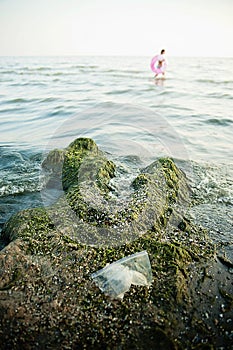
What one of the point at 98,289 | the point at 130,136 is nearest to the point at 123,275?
the point at 98,289

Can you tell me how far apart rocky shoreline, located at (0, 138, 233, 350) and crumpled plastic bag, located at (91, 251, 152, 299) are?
4 centimetres

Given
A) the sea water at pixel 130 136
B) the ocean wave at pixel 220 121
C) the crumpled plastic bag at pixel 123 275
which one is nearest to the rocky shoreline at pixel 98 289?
the crumpled plastic bag at pixel 123 275

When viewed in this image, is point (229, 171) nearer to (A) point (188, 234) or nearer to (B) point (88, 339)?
(A) point (188, 234)

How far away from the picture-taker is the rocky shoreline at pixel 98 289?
6.28 ft

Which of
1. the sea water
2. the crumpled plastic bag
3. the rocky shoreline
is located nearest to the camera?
the rocky shoreline

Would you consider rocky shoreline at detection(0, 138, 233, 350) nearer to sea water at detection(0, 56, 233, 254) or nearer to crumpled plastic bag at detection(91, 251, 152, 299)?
crumpled plastic bag at detection(91, 251, 152, 299)

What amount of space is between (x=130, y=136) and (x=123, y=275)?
576 cm

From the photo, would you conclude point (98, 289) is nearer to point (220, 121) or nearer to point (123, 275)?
point (123, 275)

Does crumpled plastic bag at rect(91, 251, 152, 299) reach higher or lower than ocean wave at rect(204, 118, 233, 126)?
higher

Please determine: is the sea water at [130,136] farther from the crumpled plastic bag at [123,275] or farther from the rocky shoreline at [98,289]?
the crumpled plastic bag at [123,275]

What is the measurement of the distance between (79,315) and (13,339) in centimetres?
43

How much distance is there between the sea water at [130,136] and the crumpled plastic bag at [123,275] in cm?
102

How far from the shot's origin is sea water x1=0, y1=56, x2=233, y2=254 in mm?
4215

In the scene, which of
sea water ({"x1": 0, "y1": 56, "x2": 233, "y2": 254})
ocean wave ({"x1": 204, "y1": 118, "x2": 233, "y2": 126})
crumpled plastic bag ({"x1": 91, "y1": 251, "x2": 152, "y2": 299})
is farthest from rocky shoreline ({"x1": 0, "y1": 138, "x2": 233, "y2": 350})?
ocean wave ({"x1": 204, "y1": 118, "x2": 233, "y2": 126})
